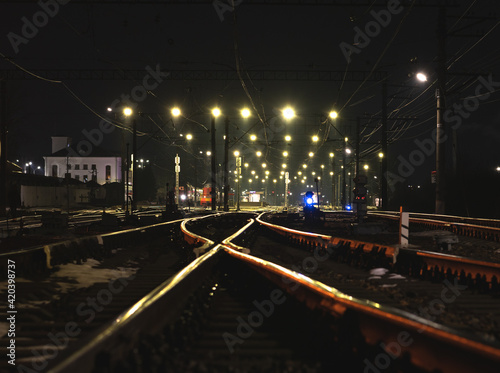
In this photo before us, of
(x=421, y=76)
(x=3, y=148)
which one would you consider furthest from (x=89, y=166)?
(x=421, y=76)

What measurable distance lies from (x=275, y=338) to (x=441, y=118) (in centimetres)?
2313

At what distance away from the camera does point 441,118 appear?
25.4 m

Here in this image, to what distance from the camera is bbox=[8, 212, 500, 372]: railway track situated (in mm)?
3268

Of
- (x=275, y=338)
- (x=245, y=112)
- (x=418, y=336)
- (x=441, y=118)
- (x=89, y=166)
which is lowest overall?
(x=275, y=338)

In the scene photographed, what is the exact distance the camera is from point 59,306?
6.51 meters

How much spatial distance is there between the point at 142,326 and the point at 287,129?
5201cm

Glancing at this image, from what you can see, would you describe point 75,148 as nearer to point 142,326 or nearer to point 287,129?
point 287,129

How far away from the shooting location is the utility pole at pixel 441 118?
25125mm

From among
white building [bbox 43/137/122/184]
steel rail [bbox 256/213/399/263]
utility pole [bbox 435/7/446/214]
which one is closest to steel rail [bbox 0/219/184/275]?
steel rail [bbox 256/213/399/263]

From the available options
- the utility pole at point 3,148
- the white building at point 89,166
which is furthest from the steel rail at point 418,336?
the white building at point 89,166

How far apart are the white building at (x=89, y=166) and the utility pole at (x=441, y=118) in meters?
113

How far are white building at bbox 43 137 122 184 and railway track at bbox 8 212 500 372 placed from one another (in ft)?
421

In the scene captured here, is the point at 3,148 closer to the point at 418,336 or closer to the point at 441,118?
the point at 441,118

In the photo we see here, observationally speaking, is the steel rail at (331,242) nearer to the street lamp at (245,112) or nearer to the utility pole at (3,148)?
the street lamp at (245,112)
